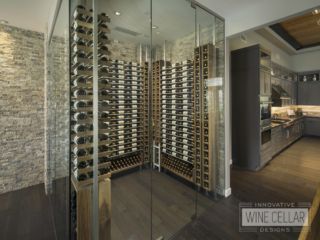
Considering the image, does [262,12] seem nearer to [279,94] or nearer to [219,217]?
[219,217]

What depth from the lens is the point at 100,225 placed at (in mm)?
1209

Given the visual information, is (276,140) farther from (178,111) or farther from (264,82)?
(178,111)

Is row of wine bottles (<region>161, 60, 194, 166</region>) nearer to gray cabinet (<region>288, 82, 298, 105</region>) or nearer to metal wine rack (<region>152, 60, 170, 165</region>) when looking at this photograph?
metal wine rack (<region>152, 60, 170, 165</region>)

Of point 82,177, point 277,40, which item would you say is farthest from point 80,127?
point 277,40

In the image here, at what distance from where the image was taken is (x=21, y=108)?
9.43 feet

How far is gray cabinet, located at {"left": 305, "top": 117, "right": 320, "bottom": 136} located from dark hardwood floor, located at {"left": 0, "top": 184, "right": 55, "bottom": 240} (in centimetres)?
853

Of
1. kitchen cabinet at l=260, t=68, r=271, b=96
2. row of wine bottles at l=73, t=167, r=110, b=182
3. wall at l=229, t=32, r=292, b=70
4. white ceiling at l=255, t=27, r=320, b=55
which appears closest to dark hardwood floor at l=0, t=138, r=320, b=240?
row of wine bottles at l=73, t=167, r=110, b=182

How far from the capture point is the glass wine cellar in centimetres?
119

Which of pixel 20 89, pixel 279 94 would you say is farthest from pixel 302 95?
pixel 20 89

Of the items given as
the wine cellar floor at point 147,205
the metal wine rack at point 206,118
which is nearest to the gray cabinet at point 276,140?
the metal wine rack at point 206,118

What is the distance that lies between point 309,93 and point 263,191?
19.3 feet

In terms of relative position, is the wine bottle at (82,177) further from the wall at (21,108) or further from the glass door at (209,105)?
the wall at (21,108)

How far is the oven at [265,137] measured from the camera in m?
3.47

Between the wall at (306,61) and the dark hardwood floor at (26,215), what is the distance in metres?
9.01
